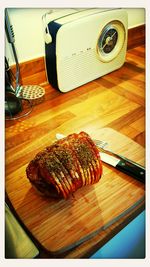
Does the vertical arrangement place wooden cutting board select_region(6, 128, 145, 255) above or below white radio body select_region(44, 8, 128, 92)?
below

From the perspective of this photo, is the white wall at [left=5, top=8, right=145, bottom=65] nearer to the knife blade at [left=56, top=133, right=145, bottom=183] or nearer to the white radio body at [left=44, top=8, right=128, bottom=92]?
the white radio body at [left=44, top=8, right=128, bottom=92]

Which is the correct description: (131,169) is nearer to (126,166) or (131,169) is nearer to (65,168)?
(126,166)

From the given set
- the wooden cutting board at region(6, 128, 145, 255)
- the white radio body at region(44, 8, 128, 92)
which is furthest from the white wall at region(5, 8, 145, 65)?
the wooden cutting board at region(6, 128, 145, 255)

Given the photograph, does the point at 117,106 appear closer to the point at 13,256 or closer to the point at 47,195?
the point at 47,195

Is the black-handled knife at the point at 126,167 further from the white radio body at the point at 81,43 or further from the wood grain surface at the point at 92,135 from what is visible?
the white radio body at the point at 81,43

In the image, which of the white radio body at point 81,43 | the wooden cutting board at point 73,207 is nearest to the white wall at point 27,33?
the white radio body at point 81,43

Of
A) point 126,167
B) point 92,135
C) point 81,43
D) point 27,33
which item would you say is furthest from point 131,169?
point 27,33
